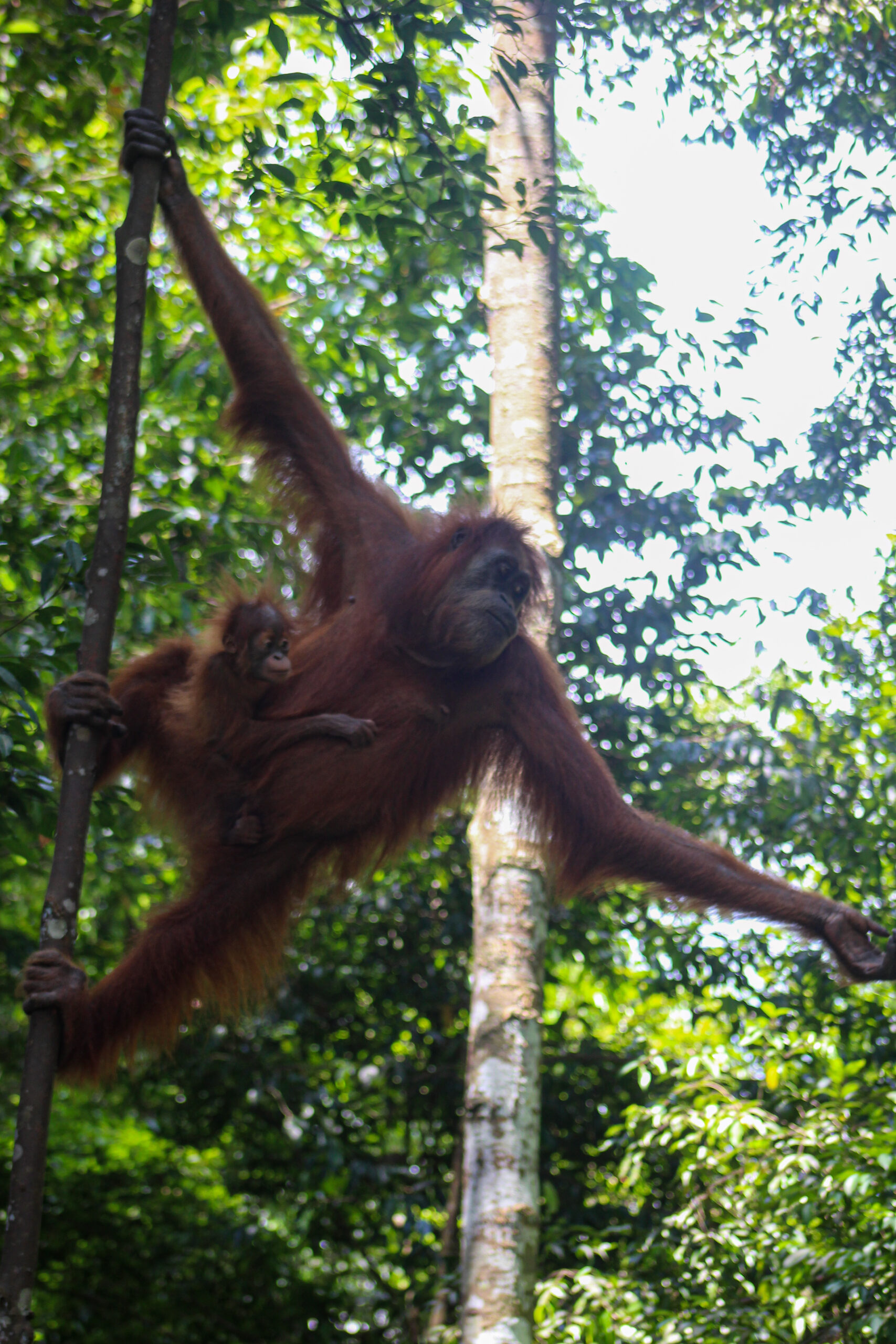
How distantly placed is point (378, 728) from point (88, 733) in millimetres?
905

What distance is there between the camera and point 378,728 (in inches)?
121

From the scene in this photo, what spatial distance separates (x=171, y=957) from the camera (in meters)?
2.84

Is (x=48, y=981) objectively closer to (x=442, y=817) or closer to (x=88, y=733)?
(x=88, y=733)

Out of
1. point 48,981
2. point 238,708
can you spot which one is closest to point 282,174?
point 238,708

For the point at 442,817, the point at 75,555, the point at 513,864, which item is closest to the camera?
the point at 75,555

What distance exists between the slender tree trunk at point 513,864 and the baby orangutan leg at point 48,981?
1462mm

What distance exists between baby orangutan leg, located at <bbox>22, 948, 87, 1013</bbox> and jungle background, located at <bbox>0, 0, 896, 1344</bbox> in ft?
3.27

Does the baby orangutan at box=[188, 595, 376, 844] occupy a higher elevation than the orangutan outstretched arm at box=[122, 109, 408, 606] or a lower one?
lower

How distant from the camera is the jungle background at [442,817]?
4152 millimetres

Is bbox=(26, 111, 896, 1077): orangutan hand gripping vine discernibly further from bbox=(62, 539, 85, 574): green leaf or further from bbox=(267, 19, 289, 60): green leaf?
bbox=(267, 19, 289, 60): green leaf

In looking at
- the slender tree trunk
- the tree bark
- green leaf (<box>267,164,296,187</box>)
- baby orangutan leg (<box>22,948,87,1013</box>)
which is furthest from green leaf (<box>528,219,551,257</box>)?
baby orangutan leg (<box>22,948,87,1013</box>)

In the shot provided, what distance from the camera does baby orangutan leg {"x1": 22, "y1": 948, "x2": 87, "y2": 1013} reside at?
235 cm

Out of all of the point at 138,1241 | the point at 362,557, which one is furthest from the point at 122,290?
the point at 138,1241

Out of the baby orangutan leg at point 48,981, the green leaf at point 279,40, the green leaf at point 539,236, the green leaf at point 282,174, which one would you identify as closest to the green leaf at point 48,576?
the baby orangutan leg at point 48,981
